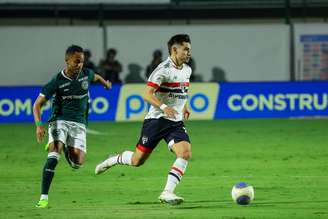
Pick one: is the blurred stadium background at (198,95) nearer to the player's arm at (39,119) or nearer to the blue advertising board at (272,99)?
the blue advertising board at (272,99)

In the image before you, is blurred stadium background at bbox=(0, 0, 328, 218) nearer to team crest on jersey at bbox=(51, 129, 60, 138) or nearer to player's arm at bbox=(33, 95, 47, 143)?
team crest on jersey at bbox=(51, 129, 60, 138)

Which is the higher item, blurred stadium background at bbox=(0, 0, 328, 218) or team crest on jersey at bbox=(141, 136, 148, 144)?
blurred stadium background at bbox=(0, 0, 328, 218)

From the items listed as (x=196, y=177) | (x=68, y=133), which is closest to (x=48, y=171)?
(x=68, y=133)

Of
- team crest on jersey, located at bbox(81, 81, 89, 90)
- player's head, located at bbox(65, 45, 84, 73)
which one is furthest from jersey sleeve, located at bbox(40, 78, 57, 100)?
team crest on jersey, located at bbox(81, 81, 89, 90)

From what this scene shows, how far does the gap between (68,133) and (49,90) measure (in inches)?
26.2

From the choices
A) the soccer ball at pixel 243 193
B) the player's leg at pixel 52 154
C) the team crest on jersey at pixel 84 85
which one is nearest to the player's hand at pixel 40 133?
the player's leg at pixel 52 154

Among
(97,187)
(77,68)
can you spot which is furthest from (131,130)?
(77,68)

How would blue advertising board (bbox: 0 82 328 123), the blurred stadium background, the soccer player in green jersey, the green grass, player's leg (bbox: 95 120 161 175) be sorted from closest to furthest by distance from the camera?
the green grass, the soccer player in green jersey, player's leg (bbox: 95 120 161 175), the blurred stadium background, blue advertising board (bbox: 0 82 328 123)

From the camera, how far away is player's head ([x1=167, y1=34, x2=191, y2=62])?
→ 11.9 m

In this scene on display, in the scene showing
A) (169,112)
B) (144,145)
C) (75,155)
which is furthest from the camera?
(75,155)

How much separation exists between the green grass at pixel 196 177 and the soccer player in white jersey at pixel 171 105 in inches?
25.8

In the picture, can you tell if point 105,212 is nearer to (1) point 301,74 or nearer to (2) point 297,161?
(2) point 297,161

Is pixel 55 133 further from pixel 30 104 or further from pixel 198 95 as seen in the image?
pixel 198 95

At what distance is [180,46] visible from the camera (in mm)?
11891
